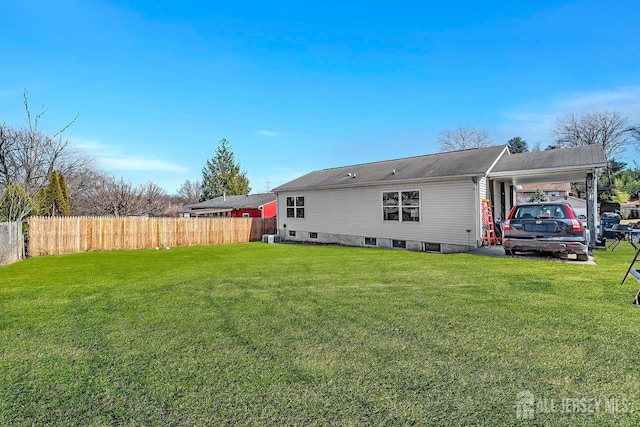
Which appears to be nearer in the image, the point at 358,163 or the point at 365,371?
the point at 365,371

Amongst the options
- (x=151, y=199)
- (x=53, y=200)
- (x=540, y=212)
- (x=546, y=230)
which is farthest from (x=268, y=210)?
(x=546, y=230)

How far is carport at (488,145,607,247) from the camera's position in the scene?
1030cm

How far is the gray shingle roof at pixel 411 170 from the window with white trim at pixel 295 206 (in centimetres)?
69

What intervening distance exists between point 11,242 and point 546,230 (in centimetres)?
1605

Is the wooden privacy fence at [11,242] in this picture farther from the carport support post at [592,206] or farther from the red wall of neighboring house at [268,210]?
the carport support post at [592,206]

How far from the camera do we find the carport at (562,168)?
1030 cm

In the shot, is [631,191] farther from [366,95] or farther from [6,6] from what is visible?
[6,6]

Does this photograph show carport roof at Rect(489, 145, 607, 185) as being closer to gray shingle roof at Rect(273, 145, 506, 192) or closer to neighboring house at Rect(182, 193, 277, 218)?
gray shingle roof at Rect(273, 145, 506, 192)

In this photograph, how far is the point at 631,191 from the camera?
3130 cm

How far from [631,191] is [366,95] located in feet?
101

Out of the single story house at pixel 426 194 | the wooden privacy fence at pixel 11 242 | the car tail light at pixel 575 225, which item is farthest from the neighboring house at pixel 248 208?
the car tail light at pixel 575 225

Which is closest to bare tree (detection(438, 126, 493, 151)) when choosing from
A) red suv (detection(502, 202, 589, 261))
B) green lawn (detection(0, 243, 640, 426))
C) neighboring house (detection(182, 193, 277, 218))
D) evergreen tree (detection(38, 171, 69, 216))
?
neighboring house (detection(182, 193, 277, 218))

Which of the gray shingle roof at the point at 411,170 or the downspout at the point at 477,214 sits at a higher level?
the gray shingle roof at the point at 411,170

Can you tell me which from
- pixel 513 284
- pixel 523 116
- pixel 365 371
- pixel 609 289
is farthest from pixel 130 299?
pixel 523 116
